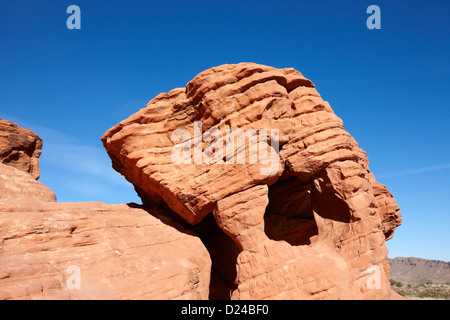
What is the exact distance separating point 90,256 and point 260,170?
786cm

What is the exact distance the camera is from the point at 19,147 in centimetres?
2289

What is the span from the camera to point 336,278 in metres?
13.9

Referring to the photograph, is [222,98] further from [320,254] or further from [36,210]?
[36,210]

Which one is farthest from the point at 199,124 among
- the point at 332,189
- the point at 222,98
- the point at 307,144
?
the point at 332,189

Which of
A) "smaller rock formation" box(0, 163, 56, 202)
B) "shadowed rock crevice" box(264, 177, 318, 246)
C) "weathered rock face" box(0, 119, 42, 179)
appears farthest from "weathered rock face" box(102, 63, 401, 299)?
"weathered rock face" box(0, 119, 42, 179)

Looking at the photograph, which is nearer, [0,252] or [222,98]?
[0,252]

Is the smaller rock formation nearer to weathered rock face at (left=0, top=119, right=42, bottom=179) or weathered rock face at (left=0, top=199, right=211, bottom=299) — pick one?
weathered rock face at (left=0, top=199, right=211, bottom=299)

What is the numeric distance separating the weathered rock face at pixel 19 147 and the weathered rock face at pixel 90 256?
9.56 metres

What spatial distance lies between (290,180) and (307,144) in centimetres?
417

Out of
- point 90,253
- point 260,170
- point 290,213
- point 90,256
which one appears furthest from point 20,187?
point 290,213

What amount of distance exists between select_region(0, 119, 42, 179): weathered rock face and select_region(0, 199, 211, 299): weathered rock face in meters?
9.56

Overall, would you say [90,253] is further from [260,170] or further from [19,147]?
[19,147]

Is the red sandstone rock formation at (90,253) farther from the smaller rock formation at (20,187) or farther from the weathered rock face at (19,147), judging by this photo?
the weathered rock face at (19,147)

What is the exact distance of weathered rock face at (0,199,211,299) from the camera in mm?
11227
